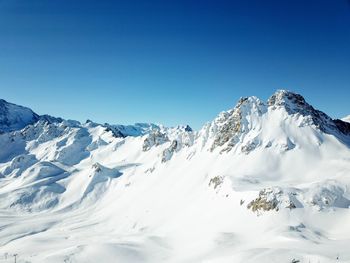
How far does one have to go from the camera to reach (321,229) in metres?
58.7

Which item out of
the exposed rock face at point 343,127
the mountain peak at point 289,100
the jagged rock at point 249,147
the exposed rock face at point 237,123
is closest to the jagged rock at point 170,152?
the exposed rock face at point 237,123

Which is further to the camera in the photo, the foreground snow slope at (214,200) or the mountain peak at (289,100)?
the mountain peak at (289,100)

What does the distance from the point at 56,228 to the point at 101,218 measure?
49.2 ft

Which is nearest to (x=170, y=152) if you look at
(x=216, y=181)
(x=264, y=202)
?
(x=216, y=181)

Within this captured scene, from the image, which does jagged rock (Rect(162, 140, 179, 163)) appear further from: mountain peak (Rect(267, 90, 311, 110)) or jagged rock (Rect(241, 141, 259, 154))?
jagged rock (Rect(241, 141, 259, 154))

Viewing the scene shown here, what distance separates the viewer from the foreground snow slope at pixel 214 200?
57.2 metres

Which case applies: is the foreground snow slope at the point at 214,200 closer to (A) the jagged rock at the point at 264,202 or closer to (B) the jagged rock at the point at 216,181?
(A) the jagged rock at the point at 264,202

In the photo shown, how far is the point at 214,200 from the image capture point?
3516 inches

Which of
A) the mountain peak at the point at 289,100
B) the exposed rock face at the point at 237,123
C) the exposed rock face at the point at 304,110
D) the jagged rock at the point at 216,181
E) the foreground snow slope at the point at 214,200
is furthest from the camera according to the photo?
the mountain peak at the point at 289,100

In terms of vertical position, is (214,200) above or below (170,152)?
below

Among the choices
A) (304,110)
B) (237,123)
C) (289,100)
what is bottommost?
(237,123)

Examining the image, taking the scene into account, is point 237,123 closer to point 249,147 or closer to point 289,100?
point 249,147

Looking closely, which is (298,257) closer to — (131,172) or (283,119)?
(283,119)

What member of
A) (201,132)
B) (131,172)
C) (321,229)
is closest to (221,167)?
(201,132)
